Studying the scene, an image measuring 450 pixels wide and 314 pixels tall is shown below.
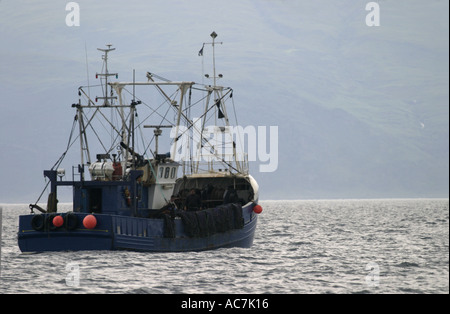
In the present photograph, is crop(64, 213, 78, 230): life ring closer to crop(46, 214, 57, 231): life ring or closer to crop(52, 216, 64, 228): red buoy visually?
crop(52, 216, 64, 228): red buoy

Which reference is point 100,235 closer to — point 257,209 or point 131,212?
point 131,212

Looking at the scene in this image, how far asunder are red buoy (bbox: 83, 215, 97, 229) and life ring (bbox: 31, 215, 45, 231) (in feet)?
Answer: 6.50

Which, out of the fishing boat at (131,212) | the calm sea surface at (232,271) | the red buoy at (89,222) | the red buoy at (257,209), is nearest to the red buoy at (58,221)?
the fishing boat at (131,212)

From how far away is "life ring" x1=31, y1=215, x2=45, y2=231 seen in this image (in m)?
33.5

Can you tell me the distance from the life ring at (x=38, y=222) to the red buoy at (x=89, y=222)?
6.50 feet

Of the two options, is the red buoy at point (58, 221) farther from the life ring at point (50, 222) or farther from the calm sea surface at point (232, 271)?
the calm sea surface at point (232, 271)

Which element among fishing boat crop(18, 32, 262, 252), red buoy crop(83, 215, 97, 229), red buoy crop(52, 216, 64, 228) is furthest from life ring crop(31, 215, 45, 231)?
red buoy crop(83, 215, 97, 229)

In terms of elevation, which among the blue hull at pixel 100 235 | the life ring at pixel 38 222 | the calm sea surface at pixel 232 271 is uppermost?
the life ring at pixel 38 222

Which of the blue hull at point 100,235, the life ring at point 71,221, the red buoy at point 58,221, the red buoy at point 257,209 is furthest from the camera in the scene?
the red buoy at point 257,209

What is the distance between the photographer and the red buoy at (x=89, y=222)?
32.9m

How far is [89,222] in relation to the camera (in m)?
33.0

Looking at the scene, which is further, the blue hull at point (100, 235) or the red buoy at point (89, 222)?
the blue hull at point (100, 235)
